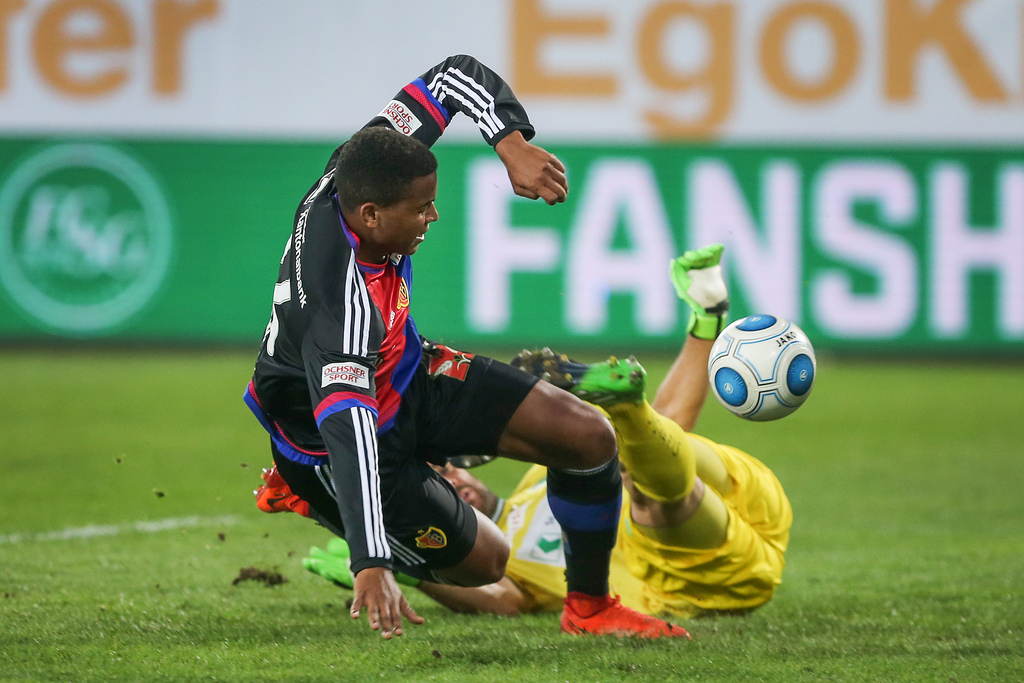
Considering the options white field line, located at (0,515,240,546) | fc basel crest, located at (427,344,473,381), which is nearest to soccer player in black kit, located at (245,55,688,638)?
fc basel crest, located at (427,344,473,381)

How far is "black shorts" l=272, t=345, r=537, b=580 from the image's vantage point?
3.68m

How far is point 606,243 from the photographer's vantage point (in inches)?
510

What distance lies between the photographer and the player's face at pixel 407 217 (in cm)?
335

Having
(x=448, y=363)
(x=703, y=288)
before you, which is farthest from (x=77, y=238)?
(x=448, y=363)

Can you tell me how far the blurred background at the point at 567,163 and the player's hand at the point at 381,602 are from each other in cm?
1015

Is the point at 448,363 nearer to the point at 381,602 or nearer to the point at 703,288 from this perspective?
the point at 381,602

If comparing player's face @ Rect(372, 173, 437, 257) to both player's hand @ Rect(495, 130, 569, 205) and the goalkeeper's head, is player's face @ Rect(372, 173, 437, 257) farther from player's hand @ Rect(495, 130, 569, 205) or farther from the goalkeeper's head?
the goalkeeper's head

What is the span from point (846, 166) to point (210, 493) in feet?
28.0

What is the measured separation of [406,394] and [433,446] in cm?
18

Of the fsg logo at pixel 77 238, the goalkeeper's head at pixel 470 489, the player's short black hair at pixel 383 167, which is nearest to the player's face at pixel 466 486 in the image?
the goalkeeper's head at pixel 470 489

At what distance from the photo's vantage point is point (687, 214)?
13.2 metres

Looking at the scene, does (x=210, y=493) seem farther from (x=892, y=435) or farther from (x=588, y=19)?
(x=588, y=19)

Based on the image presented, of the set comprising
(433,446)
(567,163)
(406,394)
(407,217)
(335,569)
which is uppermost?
(567,163)

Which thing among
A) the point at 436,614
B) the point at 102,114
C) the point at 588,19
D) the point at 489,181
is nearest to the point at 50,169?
the point at 102,114
